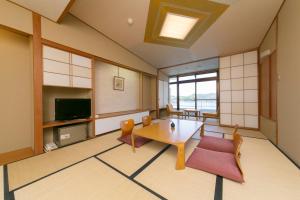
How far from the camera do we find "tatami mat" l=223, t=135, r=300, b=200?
51.6 inches

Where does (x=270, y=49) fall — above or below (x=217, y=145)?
above

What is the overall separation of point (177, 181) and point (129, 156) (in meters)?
0.97

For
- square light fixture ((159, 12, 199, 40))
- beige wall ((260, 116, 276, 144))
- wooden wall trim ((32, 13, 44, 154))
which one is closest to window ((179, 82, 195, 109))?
beige wall ((260, 116, 276, 144))

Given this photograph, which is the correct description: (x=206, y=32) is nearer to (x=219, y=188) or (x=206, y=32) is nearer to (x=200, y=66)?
(x=200, y=66)

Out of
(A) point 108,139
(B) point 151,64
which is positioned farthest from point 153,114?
(A) point 108,139

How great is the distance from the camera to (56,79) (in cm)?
259

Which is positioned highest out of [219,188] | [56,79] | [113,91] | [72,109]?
[56,79]

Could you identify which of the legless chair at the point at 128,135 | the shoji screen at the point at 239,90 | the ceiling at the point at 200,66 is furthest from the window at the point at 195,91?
the legless chair at the point at 128,135

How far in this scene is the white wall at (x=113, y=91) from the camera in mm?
3965

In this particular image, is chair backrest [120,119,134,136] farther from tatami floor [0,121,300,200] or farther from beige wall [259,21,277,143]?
beige wall [259,21,277,143]

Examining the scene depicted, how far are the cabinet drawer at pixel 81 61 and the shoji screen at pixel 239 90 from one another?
452 cm

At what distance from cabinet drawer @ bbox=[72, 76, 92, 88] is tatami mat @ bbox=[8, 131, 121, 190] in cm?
139

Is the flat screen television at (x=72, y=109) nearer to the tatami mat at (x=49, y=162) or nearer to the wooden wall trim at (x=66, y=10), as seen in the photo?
the tatami mat at (x=49, y=162)

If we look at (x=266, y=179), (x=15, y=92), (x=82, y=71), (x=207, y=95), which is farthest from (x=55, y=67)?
(x=207, y=95)
